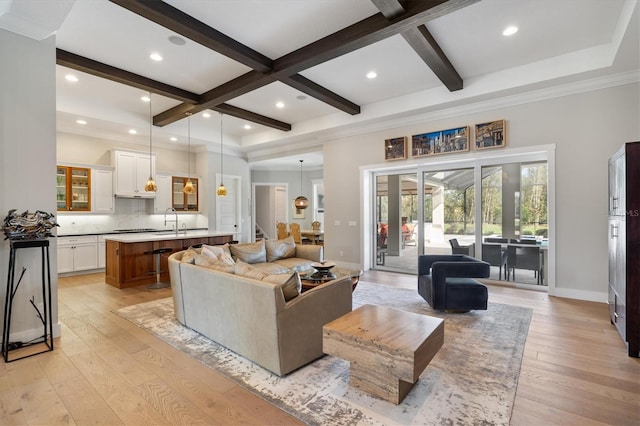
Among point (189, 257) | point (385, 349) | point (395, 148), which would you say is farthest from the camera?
point (395, 148)

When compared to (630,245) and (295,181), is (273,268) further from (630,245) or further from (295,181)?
(295,181)

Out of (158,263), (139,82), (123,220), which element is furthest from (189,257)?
(123,220)

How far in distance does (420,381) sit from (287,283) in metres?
1.28

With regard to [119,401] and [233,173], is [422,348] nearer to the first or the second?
[119,401]

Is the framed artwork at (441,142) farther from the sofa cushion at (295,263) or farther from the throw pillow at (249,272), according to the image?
the throw pillow at (249,272)

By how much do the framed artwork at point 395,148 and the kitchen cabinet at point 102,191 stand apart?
6.16 m

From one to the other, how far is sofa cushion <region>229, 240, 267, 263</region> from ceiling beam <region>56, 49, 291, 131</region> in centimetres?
277

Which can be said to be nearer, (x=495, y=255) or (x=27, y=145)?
(x=27, y=145)

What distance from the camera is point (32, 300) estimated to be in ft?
10.2

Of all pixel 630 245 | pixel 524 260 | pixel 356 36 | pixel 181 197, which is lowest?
pixel 524 260

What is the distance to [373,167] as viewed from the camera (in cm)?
665

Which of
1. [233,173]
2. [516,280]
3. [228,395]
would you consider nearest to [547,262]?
[516,280]

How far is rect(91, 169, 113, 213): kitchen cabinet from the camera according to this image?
263 inches

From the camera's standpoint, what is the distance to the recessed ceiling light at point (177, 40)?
3725mm
